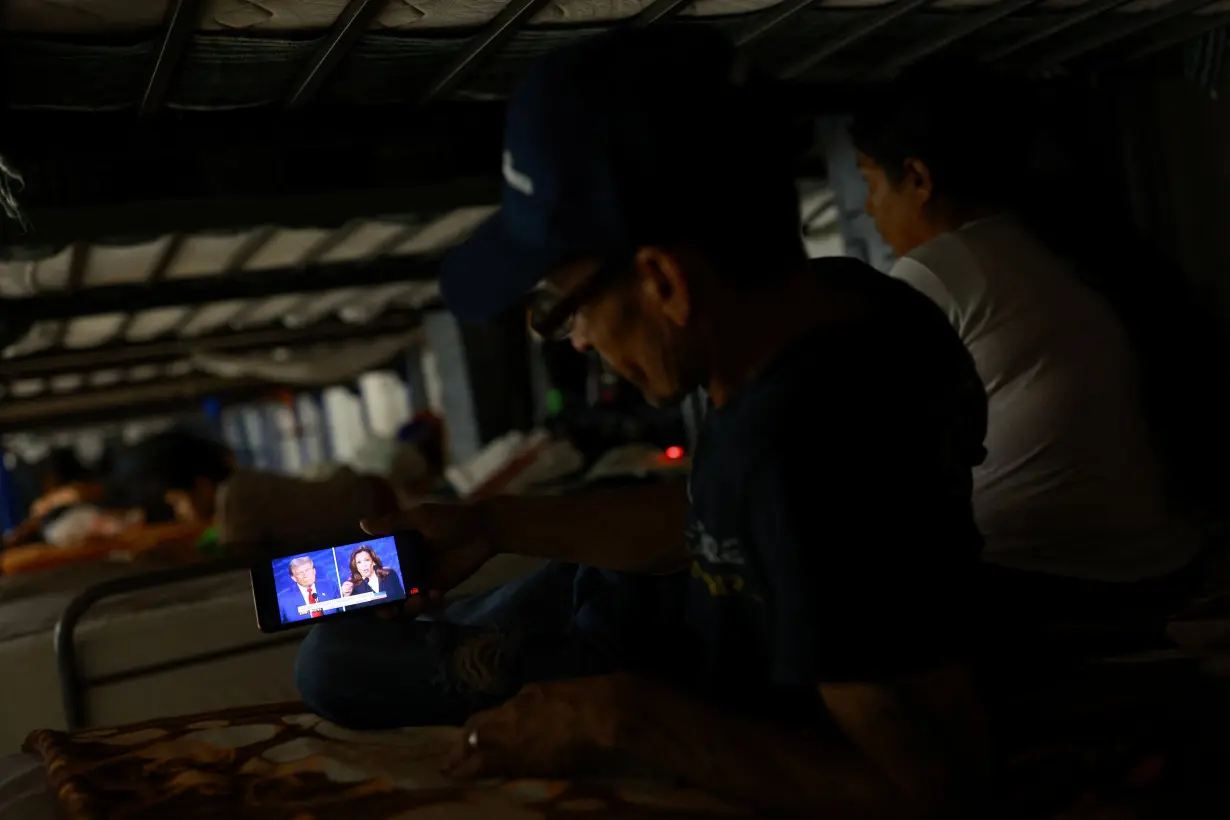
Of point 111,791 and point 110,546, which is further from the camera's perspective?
point 110,546

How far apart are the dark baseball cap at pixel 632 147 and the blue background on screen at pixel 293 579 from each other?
62cm

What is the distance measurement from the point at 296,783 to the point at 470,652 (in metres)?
0.25

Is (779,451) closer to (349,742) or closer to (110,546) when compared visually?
(349,742)

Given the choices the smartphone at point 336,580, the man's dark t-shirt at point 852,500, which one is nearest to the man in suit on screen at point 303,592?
the smartphone at point 336,580

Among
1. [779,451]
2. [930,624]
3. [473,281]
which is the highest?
[473,281]

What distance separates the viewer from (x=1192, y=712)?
3.43 ft

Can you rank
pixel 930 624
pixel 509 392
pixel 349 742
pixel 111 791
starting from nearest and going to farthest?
pixel 930 624 < pixel 111 791 < pixel 349 742 < pixel 509 392

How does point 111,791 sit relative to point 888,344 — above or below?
below

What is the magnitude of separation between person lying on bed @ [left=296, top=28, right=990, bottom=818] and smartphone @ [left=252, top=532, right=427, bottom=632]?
1.10 feet

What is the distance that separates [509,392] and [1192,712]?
5.86m

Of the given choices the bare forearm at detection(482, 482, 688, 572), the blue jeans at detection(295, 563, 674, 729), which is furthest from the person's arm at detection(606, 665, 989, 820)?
the bare forearm at detection(482, 482, 688, 572)

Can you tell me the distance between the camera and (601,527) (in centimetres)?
Result: 141

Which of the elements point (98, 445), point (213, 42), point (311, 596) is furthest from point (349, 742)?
point (98, 445)

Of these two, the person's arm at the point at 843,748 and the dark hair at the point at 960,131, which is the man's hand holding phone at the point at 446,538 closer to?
the person's arm at the point at 843,748
